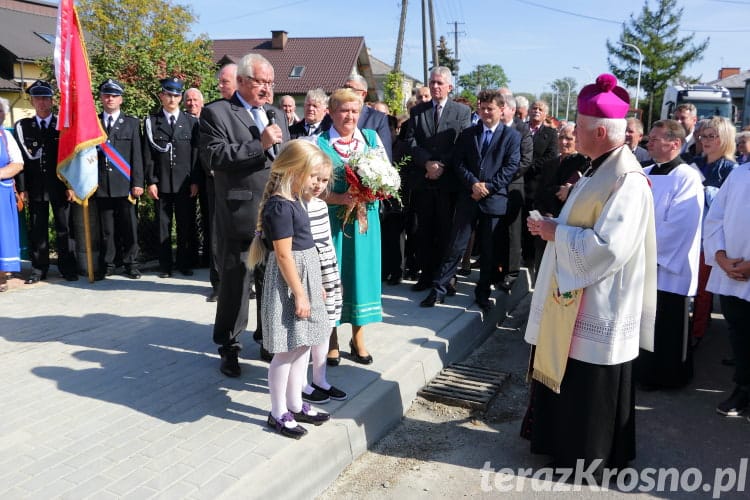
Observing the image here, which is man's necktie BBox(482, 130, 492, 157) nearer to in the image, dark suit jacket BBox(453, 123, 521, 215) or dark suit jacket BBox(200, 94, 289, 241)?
dark suit jacket BBox(453, 123, 521, 215)

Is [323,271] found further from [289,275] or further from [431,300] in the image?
[431,300]

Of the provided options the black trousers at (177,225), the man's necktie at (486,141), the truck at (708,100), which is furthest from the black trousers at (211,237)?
the truck at (708,100)

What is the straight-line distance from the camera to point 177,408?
4078 millimetres

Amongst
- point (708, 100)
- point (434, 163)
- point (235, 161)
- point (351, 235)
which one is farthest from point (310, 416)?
point (708, 100)

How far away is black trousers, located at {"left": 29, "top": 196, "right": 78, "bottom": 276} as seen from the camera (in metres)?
7.52

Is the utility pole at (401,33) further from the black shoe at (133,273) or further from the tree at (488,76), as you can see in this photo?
the tree at (488,76)

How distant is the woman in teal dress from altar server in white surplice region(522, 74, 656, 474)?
5.11 feet

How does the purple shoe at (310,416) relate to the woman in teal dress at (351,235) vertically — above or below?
below

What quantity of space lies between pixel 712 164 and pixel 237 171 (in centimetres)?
470

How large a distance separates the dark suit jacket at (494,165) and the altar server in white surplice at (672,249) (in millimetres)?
1768

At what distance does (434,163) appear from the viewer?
22.5ft

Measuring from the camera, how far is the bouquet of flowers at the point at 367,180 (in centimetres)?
451

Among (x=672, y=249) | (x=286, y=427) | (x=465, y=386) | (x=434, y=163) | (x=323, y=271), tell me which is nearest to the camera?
(x=286, y=427)

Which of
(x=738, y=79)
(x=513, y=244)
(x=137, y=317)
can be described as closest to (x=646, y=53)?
(x=738, y=79)
